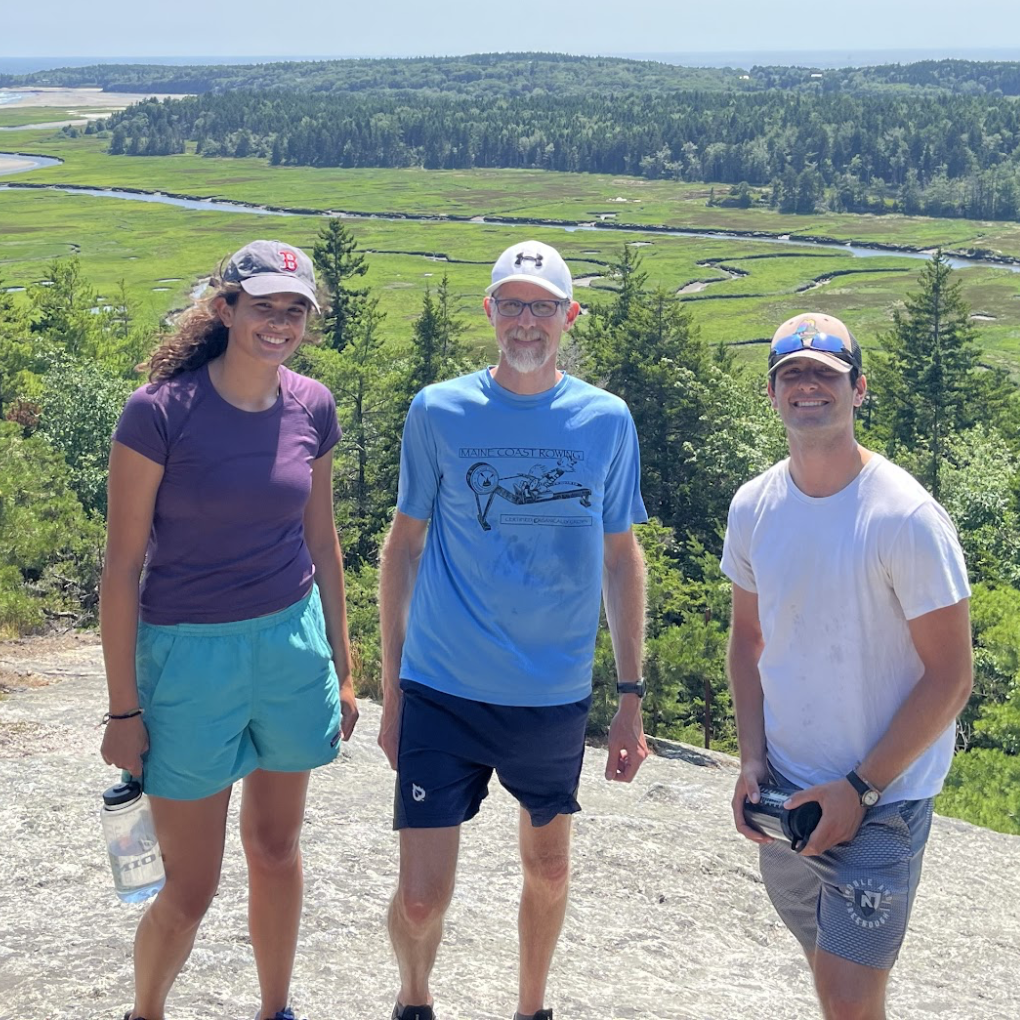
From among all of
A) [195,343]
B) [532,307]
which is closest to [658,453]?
[532,307]

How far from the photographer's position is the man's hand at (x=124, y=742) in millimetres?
4660

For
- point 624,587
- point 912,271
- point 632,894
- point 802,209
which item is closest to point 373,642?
point 632,894

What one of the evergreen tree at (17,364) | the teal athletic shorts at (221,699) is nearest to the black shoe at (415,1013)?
the teal athletic shorts at (221,699)

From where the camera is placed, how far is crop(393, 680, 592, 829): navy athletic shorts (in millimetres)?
5074

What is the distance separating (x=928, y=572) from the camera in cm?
→ 433

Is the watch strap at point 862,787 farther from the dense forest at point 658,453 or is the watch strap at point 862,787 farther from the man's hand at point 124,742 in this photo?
the dense forest at point 658,453

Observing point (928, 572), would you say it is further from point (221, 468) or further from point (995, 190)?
point (995, 190)

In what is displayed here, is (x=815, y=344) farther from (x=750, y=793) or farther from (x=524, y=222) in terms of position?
(x=524, y=222)

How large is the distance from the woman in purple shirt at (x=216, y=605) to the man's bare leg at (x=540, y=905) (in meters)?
0.94

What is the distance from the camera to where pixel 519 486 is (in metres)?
5.16

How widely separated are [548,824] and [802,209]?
159803 millimetres

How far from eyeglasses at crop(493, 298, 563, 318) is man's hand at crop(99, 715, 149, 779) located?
211 cm

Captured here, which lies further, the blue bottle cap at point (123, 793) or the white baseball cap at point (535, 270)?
the white baseball cap at point (535, 270)

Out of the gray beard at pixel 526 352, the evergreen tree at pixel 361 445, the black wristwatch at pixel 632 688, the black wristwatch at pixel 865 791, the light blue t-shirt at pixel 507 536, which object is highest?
the gray beard at pixel 526 352
